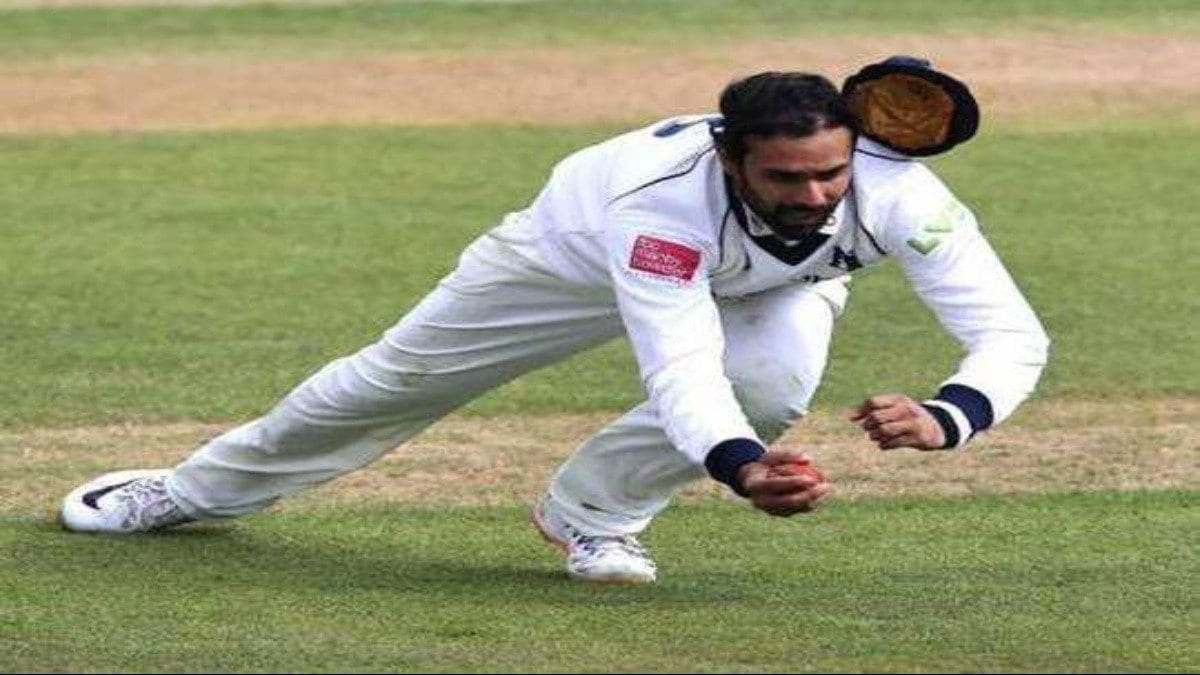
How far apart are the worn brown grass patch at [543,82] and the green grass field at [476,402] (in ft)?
2.00

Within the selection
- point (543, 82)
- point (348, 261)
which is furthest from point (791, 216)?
point (543, 82)

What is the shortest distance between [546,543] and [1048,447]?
2.54 m

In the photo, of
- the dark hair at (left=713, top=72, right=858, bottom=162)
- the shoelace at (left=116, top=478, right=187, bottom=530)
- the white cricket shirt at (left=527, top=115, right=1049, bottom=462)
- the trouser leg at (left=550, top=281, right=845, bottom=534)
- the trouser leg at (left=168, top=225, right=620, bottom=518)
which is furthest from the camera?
the shoelace at (left=116, top=478, right=187, bottom=530)

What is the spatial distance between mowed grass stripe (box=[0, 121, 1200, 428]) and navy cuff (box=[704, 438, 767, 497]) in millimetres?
4530

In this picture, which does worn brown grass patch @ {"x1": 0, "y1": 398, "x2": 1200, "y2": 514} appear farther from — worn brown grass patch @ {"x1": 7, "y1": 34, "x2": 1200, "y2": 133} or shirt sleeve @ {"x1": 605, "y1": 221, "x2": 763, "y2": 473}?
worn brown grass patch @ {"x1": 7, "y1": 34, "x2": 1200, "y2": 133}

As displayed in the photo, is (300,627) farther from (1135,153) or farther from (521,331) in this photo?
(1135,153)

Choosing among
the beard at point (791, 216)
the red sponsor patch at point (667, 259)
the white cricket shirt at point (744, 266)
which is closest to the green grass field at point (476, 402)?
the white cricket shirt at point (744, 266)

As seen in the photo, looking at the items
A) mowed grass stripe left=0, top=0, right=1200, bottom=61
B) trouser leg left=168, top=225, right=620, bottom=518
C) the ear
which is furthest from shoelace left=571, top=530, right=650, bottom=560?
mowed grass stripe left=0, top=0, right=1200, bottom=61

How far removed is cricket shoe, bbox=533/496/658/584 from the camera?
8844 millimetres

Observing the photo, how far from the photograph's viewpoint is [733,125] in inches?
307

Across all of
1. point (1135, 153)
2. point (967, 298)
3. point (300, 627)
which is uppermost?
point (967, 298)

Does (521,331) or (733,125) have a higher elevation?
(733,125)

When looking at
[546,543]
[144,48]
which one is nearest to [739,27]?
[144,48]

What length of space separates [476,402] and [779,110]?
4701 millimetres
